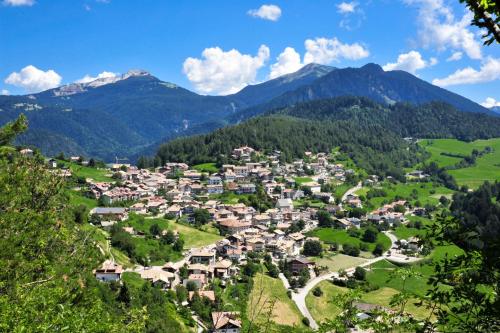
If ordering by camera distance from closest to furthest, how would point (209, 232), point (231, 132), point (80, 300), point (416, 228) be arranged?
point (80, 300) → point (209, 232) → point (416, 228) → point (231, 132)

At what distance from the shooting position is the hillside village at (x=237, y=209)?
5200 centimetres

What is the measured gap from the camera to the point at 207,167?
116 meters

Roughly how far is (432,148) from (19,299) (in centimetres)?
17244

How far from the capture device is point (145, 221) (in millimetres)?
64875

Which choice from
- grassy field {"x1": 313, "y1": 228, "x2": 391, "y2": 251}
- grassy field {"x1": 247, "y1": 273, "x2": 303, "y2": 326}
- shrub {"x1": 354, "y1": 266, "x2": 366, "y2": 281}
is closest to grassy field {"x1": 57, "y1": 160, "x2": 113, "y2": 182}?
grassy field {"x1": 313, "y1": 228, "x2": 391, "y2": 251}

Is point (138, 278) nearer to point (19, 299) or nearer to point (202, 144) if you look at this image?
point (19, 299)

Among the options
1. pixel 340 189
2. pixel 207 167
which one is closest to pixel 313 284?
pixel 340 189

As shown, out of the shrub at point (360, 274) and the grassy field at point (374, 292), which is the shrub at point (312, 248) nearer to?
the grassy field at point (374, 292)

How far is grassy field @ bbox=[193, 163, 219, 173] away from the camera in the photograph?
371ft

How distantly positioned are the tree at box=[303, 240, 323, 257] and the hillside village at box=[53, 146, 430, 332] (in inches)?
39.3

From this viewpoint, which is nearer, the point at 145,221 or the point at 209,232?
the point at 145,221

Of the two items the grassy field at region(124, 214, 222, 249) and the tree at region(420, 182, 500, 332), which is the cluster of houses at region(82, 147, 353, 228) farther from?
the tree at region(420, 182, 500, 332)

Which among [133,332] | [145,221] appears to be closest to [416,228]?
[145,221]

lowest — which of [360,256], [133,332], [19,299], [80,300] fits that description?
[360,256]
